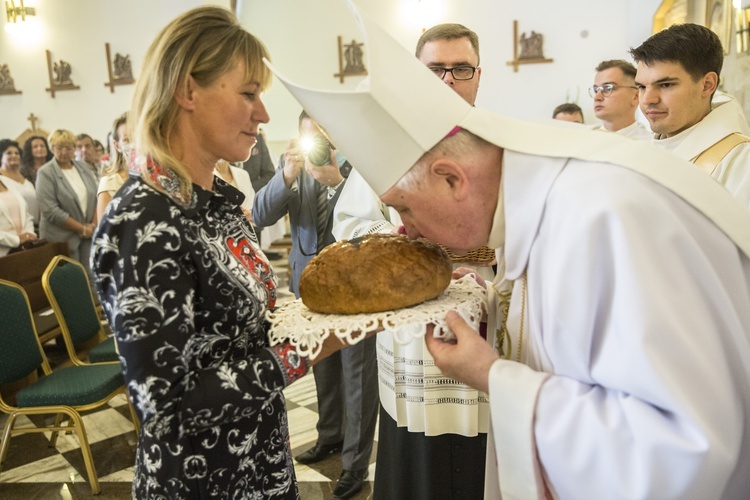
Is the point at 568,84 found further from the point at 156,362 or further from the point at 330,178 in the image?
the point at 156,362

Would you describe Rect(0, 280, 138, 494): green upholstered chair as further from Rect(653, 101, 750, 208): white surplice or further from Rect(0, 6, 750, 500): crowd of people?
Rect(653, 101, 750, 208): white surplice

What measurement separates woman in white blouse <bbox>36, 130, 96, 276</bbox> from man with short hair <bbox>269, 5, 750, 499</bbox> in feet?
20.3

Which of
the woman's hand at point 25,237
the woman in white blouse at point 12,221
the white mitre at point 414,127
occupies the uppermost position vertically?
the white mitre at point 414,127

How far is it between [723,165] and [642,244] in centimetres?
229

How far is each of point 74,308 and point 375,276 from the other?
128 inches

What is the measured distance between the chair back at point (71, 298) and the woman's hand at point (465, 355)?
124 inches

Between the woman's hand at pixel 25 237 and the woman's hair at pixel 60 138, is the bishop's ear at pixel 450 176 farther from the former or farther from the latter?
the woman's hair at pixel 60 138

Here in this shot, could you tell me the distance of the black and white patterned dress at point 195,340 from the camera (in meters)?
1.24

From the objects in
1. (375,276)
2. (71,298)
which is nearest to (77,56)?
(71,298)

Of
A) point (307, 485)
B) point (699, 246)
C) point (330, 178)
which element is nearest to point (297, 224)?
point (330, 178)

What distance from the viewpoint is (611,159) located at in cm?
115

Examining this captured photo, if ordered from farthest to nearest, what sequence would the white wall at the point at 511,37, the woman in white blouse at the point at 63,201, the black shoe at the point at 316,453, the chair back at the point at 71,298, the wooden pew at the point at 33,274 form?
the white wall at the point at 511,37
the woman in white blouse at the point at 63,201
the wooden pew at the point at 33,274
the chair back at the point at 71,298
the black shoe at the point at 316,453

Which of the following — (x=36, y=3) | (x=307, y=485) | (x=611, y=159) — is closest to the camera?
(x=611, y=159)

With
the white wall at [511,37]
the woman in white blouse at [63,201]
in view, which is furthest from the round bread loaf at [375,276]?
the white wall at [511,37]
